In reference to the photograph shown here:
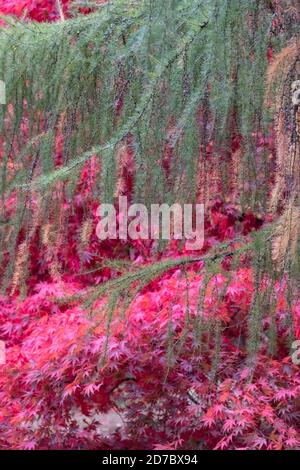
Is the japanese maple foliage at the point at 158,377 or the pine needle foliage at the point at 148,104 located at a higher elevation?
the pine needle foliage at the point at 148,104

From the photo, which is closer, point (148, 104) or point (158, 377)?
point (148, 104)

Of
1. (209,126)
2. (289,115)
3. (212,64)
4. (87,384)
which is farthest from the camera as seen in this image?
(87,384)

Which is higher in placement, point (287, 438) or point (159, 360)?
point (159, 360)

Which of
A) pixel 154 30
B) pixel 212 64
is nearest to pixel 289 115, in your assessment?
pixel 212 64

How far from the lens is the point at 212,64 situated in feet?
6.05

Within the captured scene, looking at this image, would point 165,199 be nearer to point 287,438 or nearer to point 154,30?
point 154,30

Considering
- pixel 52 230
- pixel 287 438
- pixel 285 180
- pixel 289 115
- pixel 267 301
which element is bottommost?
pixel 287 438

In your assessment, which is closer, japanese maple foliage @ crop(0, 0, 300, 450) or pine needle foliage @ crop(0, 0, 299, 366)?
pine needle foliage @ crop(0, 0, 299, 366)

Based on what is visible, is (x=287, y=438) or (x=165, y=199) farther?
(x=287, y=438)

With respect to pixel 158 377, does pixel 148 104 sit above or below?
above

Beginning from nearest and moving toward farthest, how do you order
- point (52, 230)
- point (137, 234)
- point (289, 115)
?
point (289, 115), point (52, 230), point (137, 234)

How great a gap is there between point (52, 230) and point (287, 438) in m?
1.04

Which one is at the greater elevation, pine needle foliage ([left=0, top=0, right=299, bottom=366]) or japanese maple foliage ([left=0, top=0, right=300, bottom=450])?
pine needle foliage ([left=0, top=0, right=299, bottom=366])

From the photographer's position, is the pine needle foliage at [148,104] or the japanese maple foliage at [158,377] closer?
the pine needle foliage at [148,104]
